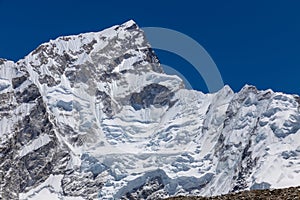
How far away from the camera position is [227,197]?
42.3 metres

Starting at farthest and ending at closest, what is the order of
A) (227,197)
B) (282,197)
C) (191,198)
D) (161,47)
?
(161,47) < (191,198) < (227,197) < (282,197)

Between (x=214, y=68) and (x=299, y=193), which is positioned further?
(x=214, y=68)

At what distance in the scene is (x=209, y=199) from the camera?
43219mm

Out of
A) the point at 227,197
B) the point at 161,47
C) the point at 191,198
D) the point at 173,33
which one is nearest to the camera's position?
the point at 227,197

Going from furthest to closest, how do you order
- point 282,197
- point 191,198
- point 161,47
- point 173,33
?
point 161,47 < point 173,33 < point 191,198 < point 282,197

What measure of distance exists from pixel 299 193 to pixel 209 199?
560 centimetres

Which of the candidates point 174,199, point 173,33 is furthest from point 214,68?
point 174,199

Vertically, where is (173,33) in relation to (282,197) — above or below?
above

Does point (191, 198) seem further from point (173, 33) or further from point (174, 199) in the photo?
point (173, 33)

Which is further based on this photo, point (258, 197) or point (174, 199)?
point (174, 199)

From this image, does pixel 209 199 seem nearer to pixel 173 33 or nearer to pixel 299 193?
pixel 299 193

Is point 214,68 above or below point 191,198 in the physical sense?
above

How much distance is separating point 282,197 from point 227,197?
3958 millimetres

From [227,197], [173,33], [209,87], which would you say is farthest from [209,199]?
[209,87]
